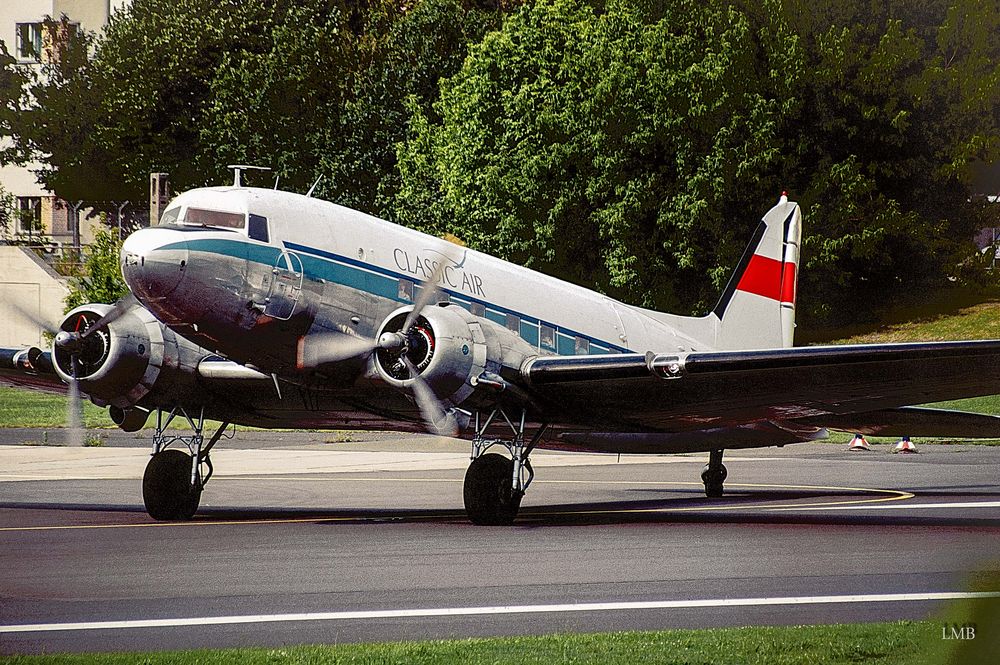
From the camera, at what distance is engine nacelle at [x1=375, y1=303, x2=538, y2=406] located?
54.9 feet

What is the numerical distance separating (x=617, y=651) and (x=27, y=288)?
119 feet

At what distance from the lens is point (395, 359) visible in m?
16.8

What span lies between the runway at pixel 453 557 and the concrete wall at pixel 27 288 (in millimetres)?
2963

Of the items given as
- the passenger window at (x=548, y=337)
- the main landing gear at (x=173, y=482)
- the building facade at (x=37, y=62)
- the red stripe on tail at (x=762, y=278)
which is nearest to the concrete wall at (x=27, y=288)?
the building facade at (x=37, y=62)

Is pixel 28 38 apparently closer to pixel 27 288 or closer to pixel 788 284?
pixel 788 284

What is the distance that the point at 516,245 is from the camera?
50.6 metres

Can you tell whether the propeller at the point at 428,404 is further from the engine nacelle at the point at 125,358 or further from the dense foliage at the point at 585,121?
the dense foliage at the point at 585,121

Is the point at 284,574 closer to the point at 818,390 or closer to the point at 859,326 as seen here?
the point at 818,390

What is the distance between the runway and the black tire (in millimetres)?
432

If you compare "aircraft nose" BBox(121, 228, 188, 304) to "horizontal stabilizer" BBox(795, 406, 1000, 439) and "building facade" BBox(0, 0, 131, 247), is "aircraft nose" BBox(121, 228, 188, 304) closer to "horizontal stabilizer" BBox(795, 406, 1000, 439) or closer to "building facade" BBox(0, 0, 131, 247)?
"building facade" BBox(0, 0, 131, 247)

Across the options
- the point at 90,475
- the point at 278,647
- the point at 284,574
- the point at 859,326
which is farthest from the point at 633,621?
the point at 859,326

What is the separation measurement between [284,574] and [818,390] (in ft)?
28.4

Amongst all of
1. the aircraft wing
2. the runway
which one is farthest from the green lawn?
the aircraft wing

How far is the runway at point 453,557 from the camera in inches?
376
